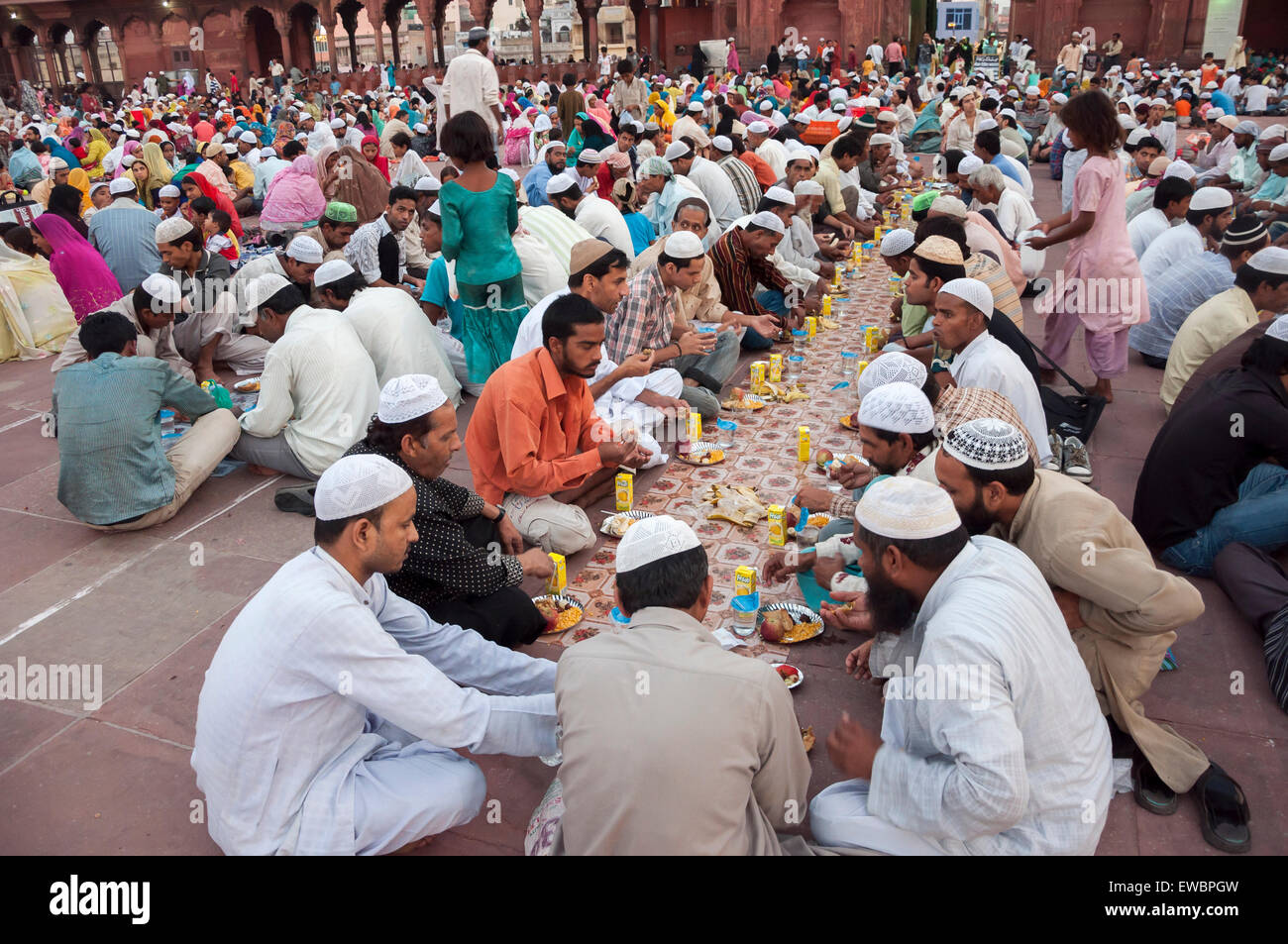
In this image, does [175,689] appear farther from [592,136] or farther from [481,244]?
[592,136]

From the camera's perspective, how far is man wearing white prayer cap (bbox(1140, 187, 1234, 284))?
5.71 meters

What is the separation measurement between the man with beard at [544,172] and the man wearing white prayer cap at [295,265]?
3355 millimetres

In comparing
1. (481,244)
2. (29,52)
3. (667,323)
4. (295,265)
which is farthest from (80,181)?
(29,52)

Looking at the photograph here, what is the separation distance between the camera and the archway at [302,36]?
106 feet

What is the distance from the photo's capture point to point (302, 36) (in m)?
33.0

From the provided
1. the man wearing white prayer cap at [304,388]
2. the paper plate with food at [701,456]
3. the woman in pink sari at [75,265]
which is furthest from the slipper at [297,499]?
the woman in pink sari at [75,265]

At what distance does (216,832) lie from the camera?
220 centimetres

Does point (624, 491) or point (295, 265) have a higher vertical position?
point (295, 265)

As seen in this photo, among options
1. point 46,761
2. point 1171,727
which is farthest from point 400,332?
point 1171,727

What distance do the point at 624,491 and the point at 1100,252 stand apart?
3.10 m

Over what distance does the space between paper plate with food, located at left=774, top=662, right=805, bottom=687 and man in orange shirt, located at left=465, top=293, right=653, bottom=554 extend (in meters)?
1.12

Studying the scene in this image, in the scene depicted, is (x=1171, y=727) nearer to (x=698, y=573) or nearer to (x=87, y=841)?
(x=698, y=573)

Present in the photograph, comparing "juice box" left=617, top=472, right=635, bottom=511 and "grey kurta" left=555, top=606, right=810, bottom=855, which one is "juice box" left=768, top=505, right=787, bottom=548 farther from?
"grey kurta" left=555, top=606, right=810, bottom=855
